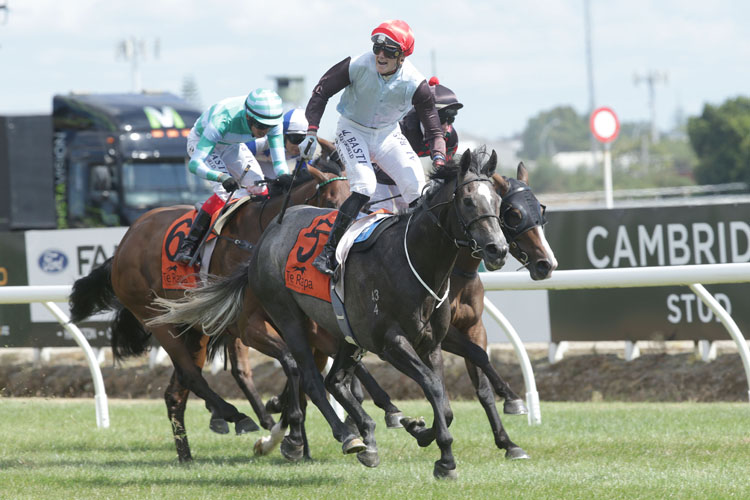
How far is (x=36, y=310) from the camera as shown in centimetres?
1192

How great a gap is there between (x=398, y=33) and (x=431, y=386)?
75.1 inches

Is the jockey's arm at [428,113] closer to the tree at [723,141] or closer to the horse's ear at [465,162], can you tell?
the horse's ear at [465,162]

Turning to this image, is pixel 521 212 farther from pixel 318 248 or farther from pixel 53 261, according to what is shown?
pixel 53 261

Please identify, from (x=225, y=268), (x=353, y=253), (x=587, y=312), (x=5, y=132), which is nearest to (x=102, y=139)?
(x=5, y=132)

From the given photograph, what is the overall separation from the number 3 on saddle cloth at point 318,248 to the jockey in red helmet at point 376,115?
0.09 metres

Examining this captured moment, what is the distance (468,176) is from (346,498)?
1.62m

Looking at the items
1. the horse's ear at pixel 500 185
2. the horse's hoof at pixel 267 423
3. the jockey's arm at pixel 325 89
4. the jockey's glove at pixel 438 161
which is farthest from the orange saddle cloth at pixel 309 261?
the horse's hoof at pixel 267 423

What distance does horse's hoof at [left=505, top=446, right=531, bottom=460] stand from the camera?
6461mm

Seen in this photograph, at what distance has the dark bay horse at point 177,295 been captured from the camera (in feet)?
22.9

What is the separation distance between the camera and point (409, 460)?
6.68 meters

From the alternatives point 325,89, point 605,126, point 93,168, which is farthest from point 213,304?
point 93,168

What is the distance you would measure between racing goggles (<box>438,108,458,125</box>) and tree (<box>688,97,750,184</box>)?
35.7 meters

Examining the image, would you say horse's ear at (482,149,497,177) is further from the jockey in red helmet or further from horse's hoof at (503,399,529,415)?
horse's hoof at (503,399,529,415)

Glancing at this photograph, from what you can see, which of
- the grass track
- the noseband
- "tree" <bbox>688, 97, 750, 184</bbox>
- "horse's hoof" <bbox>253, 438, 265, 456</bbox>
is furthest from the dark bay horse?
"tree" <bbox>688, 97, 750, 184</bbox>
